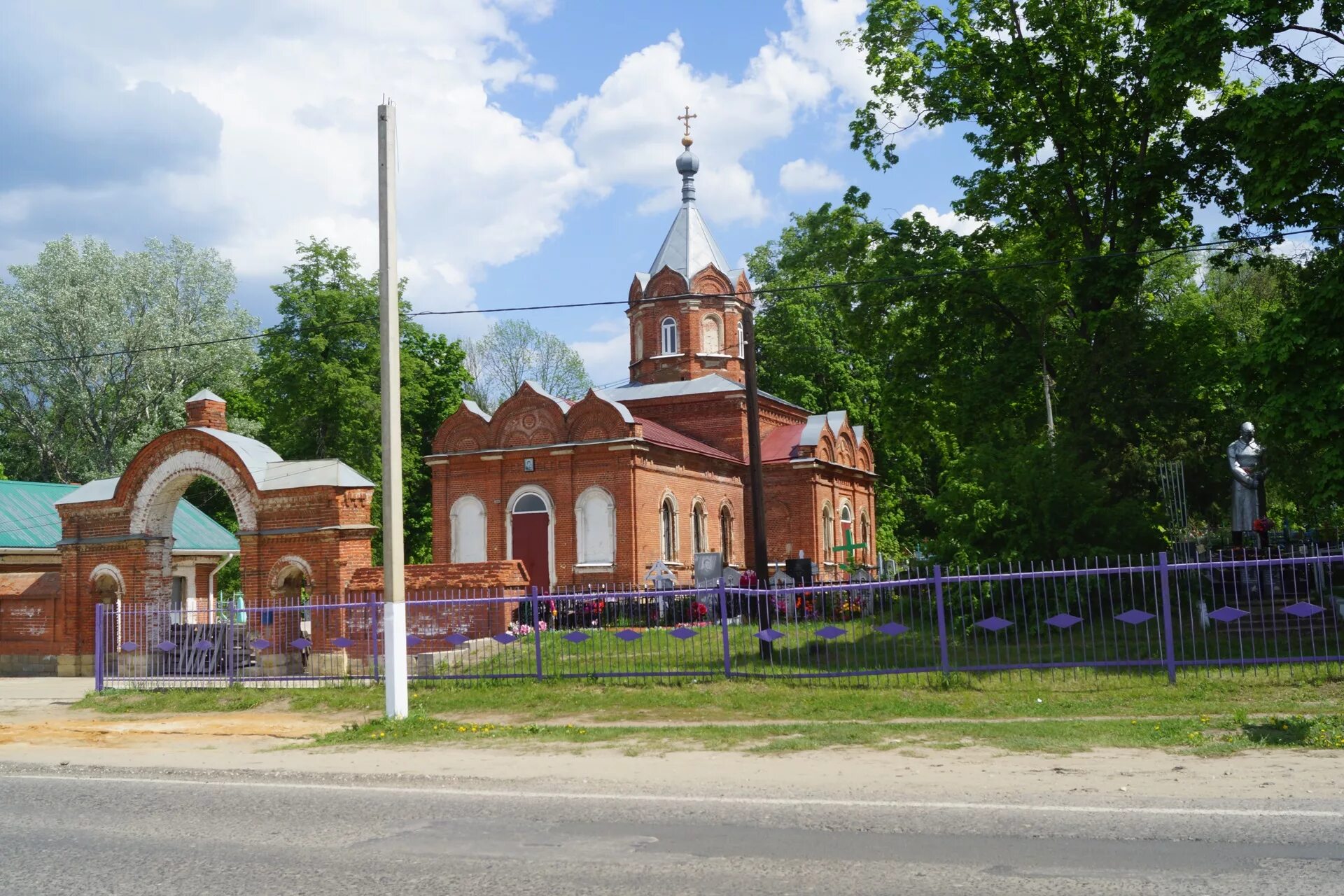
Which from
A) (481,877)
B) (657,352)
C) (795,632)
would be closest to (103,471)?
(657,352)

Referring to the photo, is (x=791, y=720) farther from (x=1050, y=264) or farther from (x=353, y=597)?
(x=1050, y=264)

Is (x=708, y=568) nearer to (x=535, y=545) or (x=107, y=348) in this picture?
(x=535, y=545)

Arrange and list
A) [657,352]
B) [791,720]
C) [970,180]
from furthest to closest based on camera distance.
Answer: [657,352] → [970,180] → [791,720]

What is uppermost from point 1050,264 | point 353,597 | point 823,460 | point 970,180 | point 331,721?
point 970,180

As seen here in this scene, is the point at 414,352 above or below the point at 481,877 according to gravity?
above

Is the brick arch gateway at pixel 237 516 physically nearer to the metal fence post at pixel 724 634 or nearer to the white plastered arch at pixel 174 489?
the white plastered arch at pixel 174 489

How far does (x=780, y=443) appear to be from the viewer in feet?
125

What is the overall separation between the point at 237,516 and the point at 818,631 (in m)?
11.9

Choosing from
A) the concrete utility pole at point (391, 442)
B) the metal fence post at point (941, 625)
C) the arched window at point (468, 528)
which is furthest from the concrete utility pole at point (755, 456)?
the arched window at point (468, 528)

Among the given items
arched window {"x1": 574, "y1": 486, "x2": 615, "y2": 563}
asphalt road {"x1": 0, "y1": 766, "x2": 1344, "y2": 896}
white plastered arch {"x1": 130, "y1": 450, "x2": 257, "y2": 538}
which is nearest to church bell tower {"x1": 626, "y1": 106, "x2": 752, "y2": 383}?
arched window {"x1": 574, "y1": 486, "x2": 615, "y2": 563}

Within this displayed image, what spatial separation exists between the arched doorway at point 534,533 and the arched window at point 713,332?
A: 1024 cm

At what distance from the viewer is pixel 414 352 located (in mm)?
45656

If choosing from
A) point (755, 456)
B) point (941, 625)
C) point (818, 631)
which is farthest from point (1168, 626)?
point (755, 456)

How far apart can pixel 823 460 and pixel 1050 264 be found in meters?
15.4
